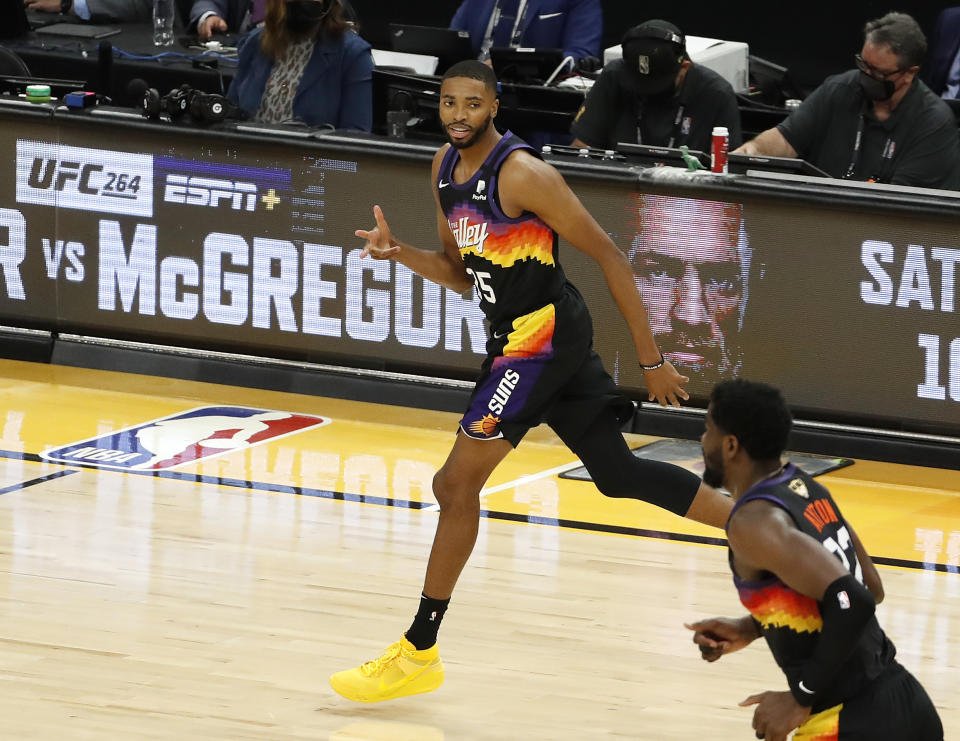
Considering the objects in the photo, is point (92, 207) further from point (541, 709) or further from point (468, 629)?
point (541, 709)

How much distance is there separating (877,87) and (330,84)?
284 cm

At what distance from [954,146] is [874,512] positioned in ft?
6.51

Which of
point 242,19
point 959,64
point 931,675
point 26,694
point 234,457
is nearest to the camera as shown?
point 26,694

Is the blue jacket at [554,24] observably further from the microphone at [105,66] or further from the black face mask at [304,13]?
the black face mask at [304,13]

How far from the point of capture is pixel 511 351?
5.26 m

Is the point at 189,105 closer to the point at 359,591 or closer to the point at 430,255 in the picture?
the point at 359,591

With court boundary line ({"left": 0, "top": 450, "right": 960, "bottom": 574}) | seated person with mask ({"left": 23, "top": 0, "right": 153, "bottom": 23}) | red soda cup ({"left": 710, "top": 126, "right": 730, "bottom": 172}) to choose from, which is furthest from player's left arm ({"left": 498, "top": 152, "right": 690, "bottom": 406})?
seated person with mask ({"left": 23, "top": 0, "right": 153, "bottom": 23})

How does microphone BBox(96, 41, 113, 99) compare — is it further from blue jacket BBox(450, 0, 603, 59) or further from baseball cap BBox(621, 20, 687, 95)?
baseball cap BBox(621, 20, 687, 95)

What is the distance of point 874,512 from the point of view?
745 cm

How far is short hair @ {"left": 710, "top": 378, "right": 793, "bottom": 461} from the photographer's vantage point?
3.68 m

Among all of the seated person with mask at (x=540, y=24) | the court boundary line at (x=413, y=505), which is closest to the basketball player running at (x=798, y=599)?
the court boundary line at (x=413, y=505)

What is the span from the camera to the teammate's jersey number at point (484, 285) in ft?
17.3

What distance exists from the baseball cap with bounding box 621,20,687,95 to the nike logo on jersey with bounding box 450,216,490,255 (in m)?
3.64

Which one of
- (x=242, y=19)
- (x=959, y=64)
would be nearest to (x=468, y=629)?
(x=959, y=64)
